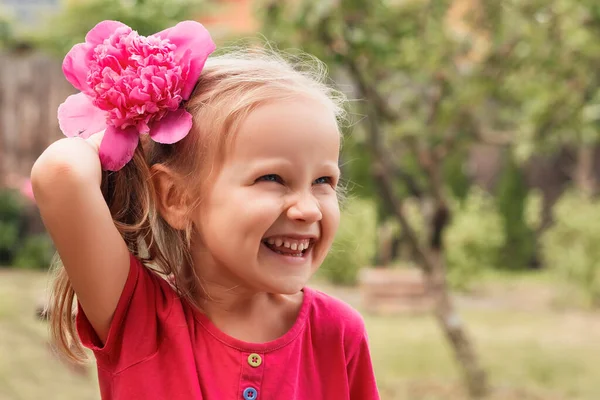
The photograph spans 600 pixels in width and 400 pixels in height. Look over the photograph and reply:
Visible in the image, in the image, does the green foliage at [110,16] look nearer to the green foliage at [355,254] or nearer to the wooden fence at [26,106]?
the wooden fence at [26,106]

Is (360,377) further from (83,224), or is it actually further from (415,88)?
(415,88)

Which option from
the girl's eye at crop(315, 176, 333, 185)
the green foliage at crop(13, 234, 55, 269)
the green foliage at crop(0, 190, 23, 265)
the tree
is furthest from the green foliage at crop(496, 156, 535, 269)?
the girl's eye at crop(315, 176, 333, 185)

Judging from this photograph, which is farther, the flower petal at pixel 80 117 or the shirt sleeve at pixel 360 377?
the shirt sleeve at pixel 360 377

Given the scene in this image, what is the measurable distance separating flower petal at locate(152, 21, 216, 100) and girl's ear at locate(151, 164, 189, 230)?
0.13m

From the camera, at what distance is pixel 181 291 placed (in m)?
1.49

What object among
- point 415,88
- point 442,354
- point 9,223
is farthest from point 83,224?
point 9,223

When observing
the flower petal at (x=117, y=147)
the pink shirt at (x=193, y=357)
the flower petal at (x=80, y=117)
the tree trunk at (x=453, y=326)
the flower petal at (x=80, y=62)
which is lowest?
the tree trunk at (x=453, y=326)

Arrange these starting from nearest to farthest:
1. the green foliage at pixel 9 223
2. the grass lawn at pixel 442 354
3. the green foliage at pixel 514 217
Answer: the grass lawn at pixel 442 354 → the green foliage at pixel 9 223 → the green foliage at pixel 514 217

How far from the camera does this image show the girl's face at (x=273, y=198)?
1.37 m

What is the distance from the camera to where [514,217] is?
37.1ft

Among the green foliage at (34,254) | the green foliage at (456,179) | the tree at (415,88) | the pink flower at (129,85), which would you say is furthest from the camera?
the green foliage at (456,179)

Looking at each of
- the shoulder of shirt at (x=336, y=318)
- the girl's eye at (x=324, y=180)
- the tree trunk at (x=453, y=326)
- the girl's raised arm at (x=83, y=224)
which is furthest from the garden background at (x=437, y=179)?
the girl's raised arm at (x=83, y=224)

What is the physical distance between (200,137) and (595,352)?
6.20 meters

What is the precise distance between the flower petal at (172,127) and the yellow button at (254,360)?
38 cm
